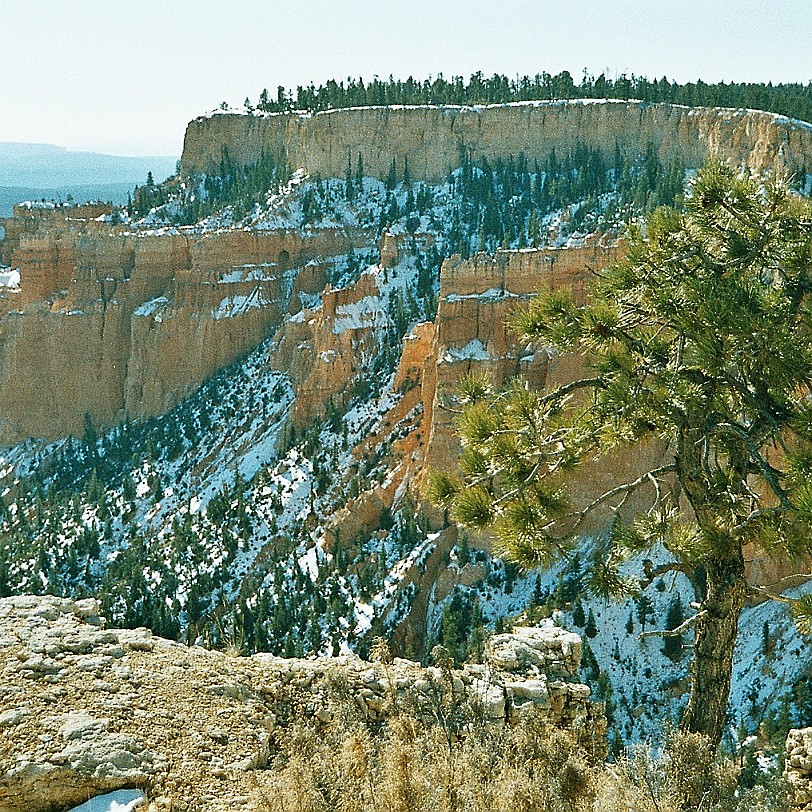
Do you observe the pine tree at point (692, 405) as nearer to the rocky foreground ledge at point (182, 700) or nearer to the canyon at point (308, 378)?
the rocky foreground ledge at point (182, 700)

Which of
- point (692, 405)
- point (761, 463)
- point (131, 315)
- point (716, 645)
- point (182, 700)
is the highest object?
point (692, 405)

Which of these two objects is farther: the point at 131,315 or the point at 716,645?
the point at 131,315

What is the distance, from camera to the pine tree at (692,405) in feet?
21.8

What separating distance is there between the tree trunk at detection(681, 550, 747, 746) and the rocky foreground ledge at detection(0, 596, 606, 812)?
102cm

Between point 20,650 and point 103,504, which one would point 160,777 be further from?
point 103,504

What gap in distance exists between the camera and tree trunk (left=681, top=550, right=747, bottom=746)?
6938mm

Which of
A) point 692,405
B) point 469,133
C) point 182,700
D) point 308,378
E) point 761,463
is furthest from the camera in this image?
point 469,133

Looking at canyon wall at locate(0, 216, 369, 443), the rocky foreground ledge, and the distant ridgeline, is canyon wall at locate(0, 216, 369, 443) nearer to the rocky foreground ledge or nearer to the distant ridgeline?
the distant ridgeline

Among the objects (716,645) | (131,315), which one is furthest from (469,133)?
(716,645)

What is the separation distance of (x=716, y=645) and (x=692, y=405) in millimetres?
1719

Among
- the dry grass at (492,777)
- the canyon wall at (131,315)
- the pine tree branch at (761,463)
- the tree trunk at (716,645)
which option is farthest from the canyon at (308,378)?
the pine tree branch at (761,463)

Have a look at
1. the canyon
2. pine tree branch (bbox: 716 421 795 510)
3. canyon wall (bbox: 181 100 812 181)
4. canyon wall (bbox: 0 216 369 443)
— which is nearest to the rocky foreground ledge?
the canyon

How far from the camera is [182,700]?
7953 millimetres

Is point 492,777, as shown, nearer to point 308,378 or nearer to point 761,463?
point 761,463
